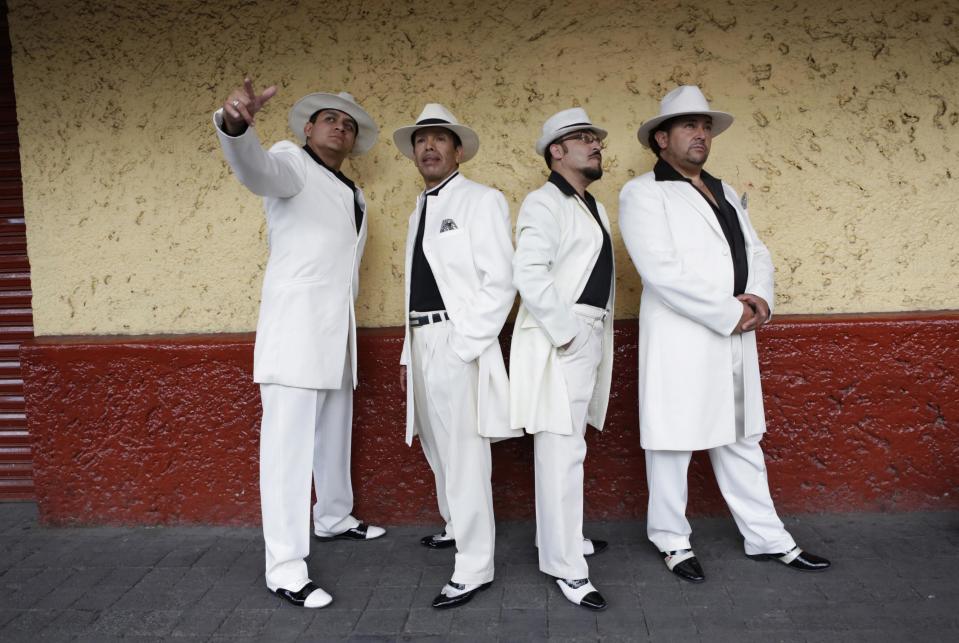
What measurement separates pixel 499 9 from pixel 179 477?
9.81 feet

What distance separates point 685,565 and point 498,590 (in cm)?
82

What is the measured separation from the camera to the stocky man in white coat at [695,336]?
311cm

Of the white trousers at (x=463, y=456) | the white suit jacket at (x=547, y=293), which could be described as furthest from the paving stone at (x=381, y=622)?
the white suit jacket at (x=547, y=293)

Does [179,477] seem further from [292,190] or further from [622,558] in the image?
[622,558]

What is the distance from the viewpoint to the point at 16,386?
4.25 metres

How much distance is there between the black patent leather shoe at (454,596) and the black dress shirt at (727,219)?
68.4 inches

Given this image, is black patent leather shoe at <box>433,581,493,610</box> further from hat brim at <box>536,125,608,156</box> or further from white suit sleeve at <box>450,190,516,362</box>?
hat brim at <box>536,125,608,156</box>

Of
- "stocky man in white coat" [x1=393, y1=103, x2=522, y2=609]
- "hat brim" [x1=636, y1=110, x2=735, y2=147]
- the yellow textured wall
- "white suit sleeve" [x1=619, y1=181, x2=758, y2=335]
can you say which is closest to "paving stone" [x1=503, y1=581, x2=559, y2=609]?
"stocky man in white coat" [x1=393, y1=103, x2=522, y2=609]

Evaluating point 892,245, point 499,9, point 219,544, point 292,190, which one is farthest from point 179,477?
point 892,245

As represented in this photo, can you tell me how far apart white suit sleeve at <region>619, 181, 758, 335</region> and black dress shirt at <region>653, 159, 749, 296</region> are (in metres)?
0.15

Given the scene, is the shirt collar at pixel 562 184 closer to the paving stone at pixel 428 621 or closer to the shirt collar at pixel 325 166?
the shirt collar at pixel 325 166

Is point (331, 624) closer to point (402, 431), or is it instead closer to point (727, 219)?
point (402, 431)

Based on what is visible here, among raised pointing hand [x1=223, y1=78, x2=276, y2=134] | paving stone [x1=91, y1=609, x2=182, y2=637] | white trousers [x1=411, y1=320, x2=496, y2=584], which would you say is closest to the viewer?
raised pointing hand [x1=223, y1=78, x2=276, y2=134]

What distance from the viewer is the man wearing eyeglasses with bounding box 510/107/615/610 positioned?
2.91m
